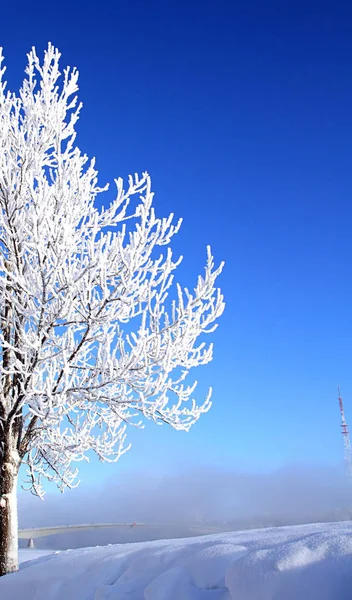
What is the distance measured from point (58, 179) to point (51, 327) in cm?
220

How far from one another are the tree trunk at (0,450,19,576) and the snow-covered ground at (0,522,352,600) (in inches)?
39.7

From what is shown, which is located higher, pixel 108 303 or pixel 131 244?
pixel 131 244

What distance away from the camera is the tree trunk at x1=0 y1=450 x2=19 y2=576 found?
661 cm

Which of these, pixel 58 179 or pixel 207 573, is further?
pixel 58 179

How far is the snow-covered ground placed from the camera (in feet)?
11.0

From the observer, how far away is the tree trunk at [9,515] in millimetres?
6609

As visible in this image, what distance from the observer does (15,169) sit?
7656 millimetres

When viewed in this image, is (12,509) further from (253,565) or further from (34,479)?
(253,565)

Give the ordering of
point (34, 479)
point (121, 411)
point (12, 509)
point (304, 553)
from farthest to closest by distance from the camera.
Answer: point (34, 479) → point (121, 411) → point (12, 509) → point (304, 553)

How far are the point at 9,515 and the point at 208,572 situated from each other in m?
3.91

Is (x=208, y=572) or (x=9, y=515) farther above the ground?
(x=9, y=515)

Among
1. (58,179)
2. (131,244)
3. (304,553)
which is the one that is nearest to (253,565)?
(304,553)

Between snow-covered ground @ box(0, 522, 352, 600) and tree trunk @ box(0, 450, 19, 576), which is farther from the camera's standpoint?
tree trunk @ box(0, 450, 19, 576)

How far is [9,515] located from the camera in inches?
269
